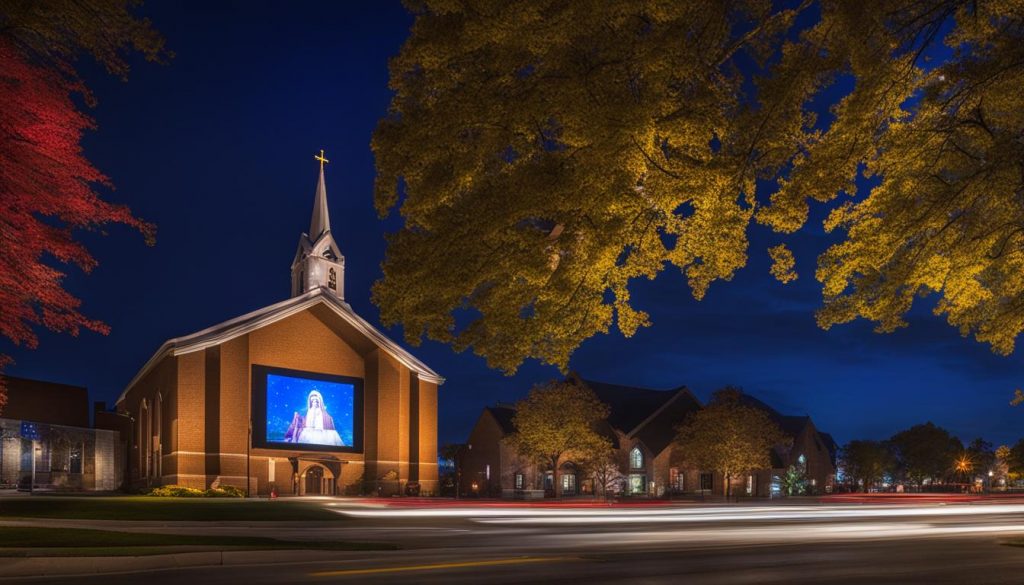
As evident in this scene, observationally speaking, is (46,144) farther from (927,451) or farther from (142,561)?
(927,451)

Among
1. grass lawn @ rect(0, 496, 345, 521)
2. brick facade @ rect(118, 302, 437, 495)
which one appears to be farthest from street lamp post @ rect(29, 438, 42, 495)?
grass lawn @ rect(0, 496, 345, 521)

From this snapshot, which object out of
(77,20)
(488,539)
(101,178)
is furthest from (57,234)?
(488,539)

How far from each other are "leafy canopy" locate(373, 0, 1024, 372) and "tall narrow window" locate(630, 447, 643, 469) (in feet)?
211

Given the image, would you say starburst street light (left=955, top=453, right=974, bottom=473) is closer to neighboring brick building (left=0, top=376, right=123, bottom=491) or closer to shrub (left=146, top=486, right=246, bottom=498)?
shrub (left=146, top=486, right=246, bottom=498)

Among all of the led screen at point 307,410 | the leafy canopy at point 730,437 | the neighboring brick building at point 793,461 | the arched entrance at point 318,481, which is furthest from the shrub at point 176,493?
the neighboring brick building at point 793,461

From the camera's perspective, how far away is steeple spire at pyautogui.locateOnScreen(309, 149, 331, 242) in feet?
244

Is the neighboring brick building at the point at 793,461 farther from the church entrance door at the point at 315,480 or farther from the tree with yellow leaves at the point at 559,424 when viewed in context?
the church entrance door at the point at 315,480

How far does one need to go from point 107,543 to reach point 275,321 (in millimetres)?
47776

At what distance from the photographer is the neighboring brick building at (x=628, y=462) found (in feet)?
258

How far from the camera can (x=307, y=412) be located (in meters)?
64.5

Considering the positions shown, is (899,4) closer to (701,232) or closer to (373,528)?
(701,232)

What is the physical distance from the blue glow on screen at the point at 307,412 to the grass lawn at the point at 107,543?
42925mm

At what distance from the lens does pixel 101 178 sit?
17.9 metres

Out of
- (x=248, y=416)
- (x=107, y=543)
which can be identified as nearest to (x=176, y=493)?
(x=248, y=416)
